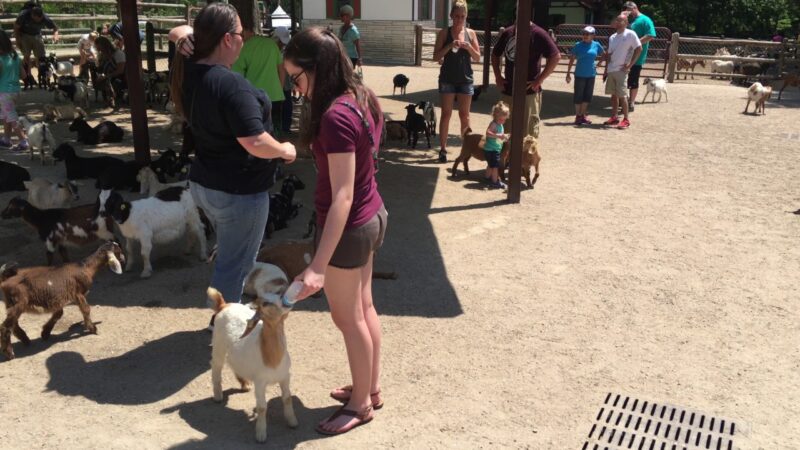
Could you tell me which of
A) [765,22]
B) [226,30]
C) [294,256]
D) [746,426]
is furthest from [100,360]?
[765,22]

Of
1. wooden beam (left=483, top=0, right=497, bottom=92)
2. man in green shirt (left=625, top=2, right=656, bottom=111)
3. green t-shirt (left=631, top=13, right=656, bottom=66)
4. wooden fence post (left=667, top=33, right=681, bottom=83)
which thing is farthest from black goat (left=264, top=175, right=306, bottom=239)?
wooden fence post (left=667, top=33, right=681, bottom=83)

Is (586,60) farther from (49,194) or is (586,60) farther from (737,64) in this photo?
(737,64)

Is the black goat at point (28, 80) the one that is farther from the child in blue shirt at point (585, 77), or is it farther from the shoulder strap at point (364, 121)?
the shoulder strap at point (364, 121)

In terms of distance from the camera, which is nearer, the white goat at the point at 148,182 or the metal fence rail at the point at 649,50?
the white goat at the point at 148,182

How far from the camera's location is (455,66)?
28.6 ft

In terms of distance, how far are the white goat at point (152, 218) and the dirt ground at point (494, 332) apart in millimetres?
278

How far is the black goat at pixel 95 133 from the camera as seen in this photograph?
33.3 feet

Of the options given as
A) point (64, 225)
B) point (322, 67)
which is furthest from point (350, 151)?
point (64, 225)

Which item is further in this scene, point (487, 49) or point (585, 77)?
point (487, 49)

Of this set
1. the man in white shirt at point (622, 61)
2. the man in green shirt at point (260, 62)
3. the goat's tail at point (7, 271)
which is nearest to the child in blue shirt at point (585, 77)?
the man in white shirt at point (622, 61)

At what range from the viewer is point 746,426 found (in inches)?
146

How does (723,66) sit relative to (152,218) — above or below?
above

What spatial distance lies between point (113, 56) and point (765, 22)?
114 ft

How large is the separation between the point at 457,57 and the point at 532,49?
0.96 metres
